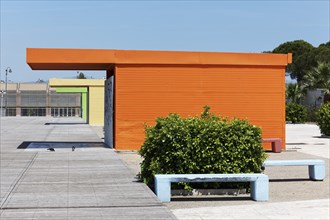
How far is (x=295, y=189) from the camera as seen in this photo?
1170 cm

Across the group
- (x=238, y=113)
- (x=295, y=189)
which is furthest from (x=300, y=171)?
(x=238, y=113)

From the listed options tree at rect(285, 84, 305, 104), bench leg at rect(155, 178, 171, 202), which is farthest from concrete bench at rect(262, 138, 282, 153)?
tree at rect(285, 84, 305, 104)

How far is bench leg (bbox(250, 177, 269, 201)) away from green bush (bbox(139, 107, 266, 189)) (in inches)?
23.1

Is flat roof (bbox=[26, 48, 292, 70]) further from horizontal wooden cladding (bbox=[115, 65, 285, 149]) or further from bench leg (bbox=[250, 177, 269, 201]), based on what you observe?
bench leg (bbox=[250, 177, 269, 201])

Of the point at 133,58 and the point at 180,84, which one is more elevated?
the point at 133,58

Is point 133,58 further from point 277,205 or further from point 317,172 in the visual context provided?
point 277,205

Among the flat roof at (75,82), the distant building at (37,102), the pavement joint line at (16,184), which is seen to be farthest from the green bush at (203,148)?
the distant building at (37,102)

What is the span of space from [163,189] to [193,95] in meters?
11.9

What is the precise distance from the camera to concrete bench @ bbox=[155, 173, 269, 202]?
9922mm

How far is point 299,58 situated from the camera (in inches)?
3536

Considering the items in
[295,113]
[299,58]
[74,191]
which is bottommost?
[74,191]

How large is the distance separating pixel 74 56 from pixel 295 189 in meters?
11.3

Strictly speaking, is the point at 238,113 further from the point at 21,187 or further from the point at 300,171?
the point at 21,187

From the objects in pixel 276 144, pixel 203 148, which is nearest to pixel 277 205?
pixel 203 148
